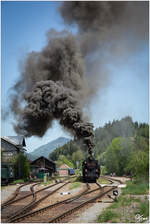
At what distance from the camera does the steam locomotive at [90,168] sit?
20953mm

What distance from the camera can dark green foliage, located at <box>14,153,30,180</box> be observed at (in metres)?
30.7

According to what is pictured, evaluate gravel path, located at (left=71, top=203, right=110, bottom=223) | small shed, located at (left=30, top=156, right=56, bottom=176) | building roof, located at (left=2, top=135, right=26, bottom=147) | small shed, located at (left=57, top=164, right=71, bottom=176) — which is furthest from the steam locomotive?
small shed, located at (left=57, top=164, right=71, bottom=176)

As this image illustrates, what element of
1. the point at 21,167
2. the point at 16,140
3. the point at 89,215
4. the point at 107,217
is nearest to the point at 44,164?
the point at 16,140

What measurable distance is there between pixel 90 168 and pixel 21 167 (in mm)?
13057

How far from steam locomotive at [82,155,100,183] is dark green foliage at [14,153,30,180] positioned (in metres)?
11.6

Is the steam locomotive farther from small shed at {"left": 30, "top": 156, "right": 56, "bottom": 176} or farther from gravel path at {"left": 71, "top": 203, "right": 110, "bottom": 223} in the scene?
small shed at {"left": 30, "top": 156, "right": 56, "bottom": 176}

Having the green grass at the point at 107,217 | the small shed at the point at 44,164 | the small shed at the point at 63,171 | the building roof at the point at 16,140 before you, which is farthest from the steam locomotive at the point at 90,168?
the small shed at the point at 63,171

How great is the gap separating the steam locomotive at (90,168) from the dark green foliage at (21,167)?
38.0 feet

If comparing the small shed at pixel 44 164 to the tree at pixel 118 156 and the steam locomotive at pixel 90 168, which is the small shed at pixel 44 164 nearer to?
the tree at pixel 118 156

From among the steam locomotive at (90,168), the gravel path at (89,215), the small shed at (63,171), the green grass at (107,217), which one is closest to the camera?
the green grass at (107,217)

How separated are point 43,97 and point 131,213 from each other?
44.0 feet

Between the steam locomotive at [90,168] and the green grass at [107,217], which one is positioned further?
the steam locomotive at [90,168]

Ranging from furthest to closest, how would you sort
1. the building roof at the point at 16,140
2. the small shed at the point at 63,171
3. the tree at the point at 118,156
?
the small shed at the point at 63,171, the tree at the point at 118,156, the building roof at the point at 16,140

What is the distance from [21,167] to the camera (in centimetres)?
3136
